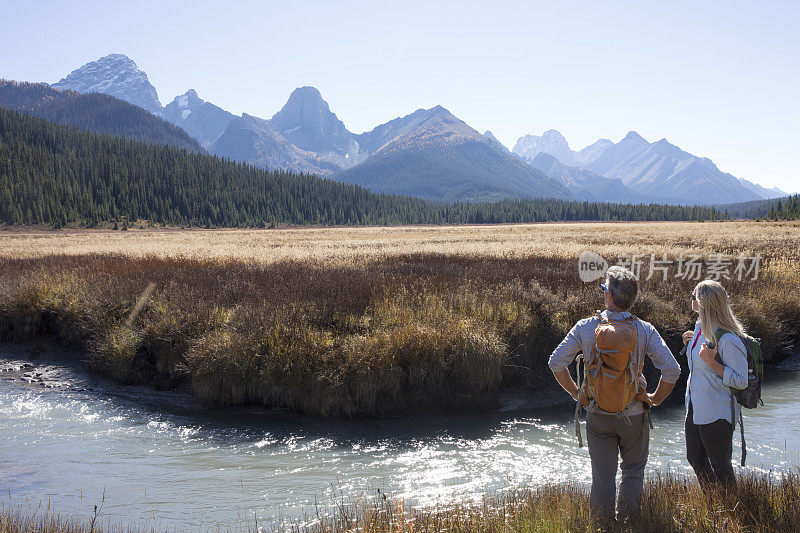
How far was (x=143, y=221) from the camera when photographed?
4528 inches

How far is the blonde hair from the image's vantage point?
450cm

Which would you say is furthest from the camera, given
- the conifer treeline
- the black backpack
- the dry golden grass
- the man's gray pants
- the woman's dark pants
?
the conifer treeline

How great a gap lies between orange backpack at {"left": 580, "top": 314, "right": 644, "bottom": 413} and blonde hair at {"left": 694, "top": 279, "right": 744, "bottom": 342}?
111cm

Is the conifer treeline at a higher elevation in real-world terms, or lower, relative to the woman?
higher

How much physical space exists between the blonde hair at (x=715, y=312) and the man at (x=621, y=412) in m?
0.76

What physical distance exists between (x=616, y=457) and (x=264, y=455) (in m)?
6.08

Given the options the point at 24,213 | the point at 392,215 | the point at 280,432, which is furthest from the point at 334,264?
the point at 392,215

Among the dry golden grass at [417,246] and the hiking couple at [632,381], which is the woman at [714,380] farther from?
the dry golden grass at [417,246]

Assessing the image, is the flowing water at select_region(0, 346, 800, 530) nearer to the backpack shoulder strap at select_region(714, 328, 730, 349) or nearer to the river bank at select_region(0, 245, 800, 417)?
the river bank at select_region(0, 245, 800, 417)

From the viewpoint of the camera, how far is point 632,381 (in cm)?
396

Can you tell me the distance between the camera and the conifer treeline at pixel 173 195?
365ft

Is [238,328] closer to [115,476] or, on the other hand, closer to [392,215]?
[115,476]

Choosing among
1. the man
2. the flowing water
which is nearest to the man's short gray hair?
the man

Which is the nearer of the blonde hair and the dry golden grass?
the blonde hair
